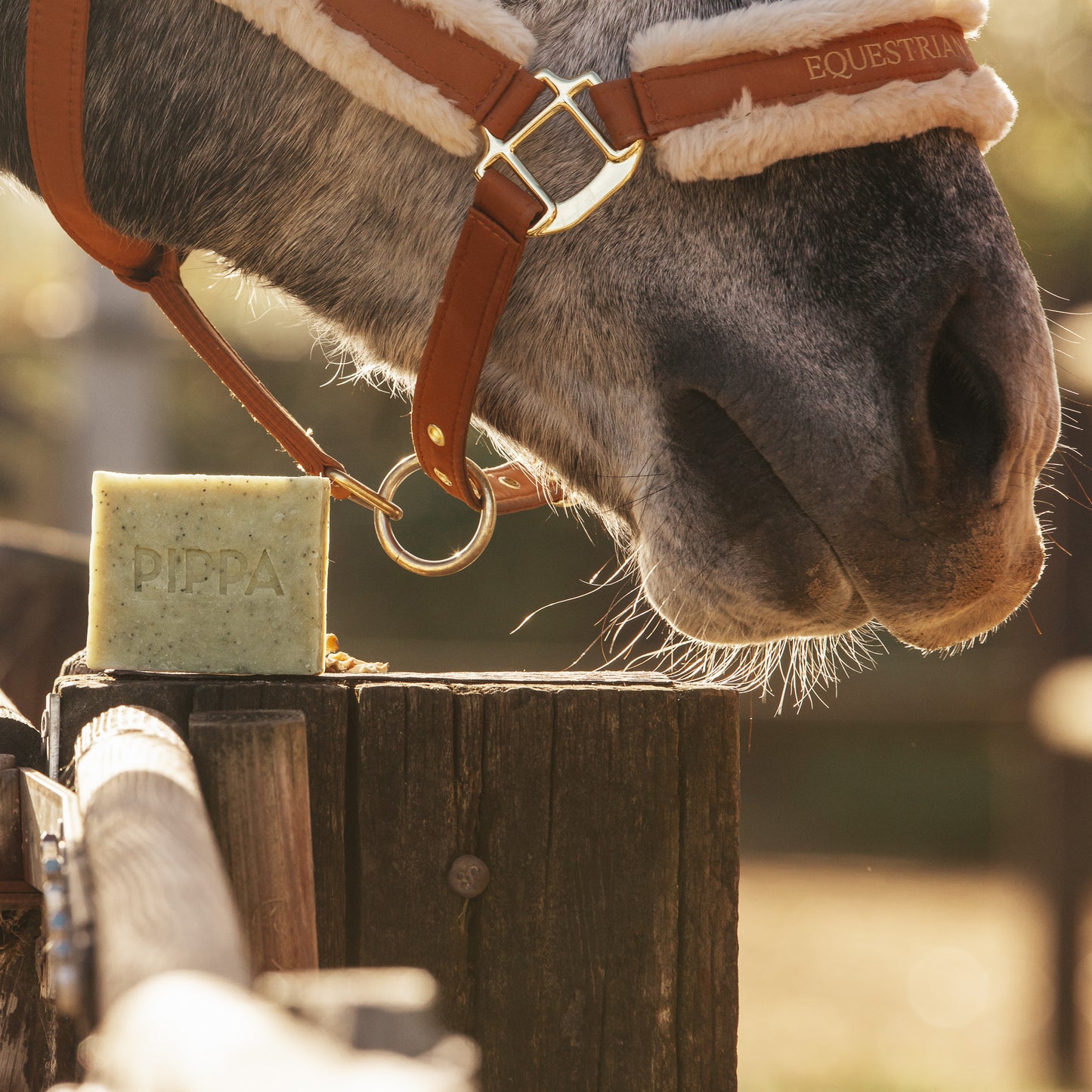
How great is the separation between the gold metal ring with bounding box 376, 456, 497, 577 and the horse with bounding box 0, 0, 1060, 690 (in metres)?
0.07

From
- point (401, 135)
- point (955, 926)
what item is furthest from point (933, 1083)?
point (401, 135)

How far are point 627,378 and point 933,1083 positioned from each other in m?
3.31

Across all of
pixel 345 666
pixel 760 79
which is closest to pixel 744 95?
pixel 760 79

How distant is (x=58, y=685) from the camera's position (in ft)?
3.23

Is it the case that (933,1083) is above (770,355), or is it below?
below

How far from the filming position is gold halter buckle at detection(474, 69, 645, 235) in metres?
1.15

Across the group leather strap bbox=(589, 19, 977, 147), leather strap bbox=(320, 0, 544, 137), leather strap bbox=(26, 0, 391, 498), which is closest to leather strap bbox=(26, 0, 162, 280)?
leather strap bbox=(26, 0, 391, 498)

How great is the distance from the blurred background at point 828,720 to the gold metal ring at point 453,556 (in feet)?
6.99

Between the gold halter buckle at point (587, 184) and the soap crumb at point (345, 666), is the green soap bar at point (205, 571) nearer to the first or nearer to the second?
the soap crumb at point (345, 666)

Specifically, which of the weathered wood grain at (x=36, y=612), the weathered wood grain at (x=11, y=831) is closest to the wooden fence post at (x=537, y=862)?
the weathered wood grain at (x=11, y=831)

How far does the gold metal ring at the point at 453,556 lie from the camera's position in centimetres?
123

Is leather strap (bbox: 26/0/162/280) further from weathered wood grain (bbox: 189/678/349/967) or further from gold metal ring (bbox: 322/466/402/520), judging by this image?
weathered wood grain (bbox: 189/678/349/967)

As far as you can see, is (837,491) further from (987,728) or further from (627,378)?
(987,728)

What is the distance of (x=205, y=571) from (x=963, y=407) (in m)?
0.71
